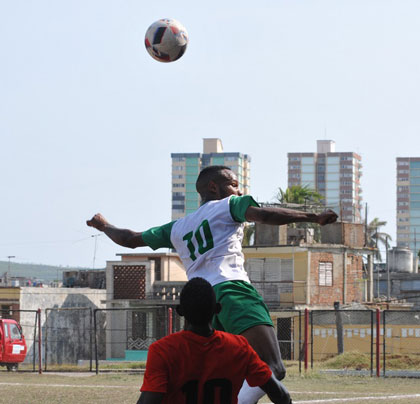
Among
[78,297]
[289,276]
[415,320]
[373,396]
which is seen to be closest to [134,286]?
[78,297]

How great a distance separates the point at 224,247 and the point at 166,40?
5.73 m

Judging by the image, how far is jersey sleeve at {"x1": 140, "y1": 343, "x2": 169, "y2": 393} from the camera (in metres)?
4.65

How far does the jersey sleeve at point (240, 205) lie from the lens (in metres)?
6.48

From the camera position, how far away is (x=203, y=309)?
4.80 metres

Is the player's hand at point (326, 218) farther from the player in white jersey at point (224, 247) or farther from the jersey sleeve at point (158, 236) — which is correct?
the jersey sleeve at point (158, 236)

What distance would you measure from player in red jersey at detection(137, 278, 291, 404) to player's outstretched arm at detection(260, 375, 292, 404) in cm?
21

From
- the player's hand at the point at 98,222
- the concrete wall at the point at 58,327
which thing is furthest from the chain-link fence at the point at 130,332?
the player's hand at the point at 98,222

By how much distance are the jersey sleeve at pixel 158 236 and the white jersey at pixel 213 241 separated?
0.09 meters

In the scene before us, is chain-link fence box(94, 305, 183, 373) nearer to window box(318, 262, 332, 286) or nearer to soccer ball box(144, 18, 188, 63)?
window box(318, 262, 332, 286)

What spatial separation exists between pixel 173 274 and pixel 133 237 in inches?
2270

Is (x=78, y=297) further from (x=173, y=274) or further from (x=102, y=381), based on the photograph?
(x=102, y=381)

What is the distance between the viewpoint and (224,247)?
6.82m

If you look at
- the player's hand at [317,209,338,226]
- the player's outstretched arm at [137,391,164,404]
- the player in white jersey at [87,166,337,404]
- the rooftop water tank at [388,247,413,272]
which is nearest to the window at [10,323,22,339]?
the player in white jersey at [87,166,337,404]

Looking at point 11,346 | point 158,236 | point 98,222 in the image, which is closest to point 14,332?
point 11,346
